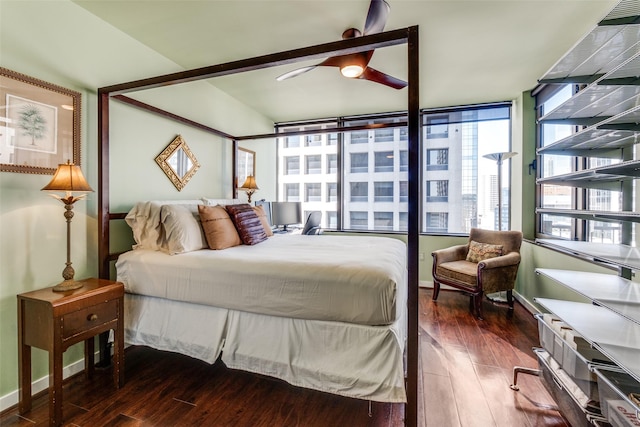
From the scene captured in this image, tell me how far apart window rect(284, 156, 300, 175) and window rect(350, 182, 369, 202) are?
102 cm

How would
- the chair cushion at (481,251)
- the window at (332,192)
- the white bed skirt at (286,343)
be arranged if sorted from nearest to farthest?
the white bed skirt at (286,343) → the chair cushion at (481,251) → the window at (332,192)

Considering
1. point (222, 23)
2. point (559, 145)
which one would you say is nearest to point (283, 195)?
point (222, 23)

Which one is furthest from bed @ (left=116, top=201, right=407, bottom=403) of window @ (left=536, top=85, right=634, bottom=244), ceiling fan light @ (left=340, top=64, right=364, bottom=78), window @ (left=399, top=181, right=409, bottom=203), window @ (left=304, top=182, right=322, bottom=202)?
window @ (left=304, top=182, right=322, bottom=202)

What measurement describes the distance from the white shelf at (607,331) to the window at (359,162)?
3315 millimetres

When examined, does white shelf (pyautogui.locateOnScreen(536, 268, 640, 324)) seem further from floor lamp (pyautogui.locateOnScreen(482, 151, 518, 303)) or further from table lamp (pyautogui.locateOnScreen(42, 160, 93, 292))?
table lamp (pyautogui.locateOnScreen(42, 160, 93, 292))

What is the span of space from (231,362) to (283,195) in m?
3.52

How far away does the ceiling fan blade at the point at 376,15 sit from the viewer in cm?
177

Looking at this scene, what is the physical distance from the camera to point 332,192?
491 cm

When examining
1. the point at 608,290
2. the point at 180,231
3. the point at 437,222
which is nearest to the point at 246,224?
the point at 180,231

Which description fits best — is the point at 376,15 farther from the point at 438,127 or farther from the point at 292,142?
the point at 292,142

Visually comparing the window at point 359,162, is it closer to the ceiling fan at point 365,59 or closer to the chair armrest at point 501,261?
the ceiling fan at point 365,59

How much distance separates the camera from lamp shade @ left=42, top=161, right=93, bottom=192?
1.69 m

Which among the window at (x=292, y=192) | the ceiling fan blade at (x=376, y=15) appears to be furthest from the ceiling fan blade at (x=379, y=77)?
the window at (x=292, y=192)

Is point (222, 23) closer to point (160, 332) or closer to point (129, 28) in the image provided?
point (129, 28)
